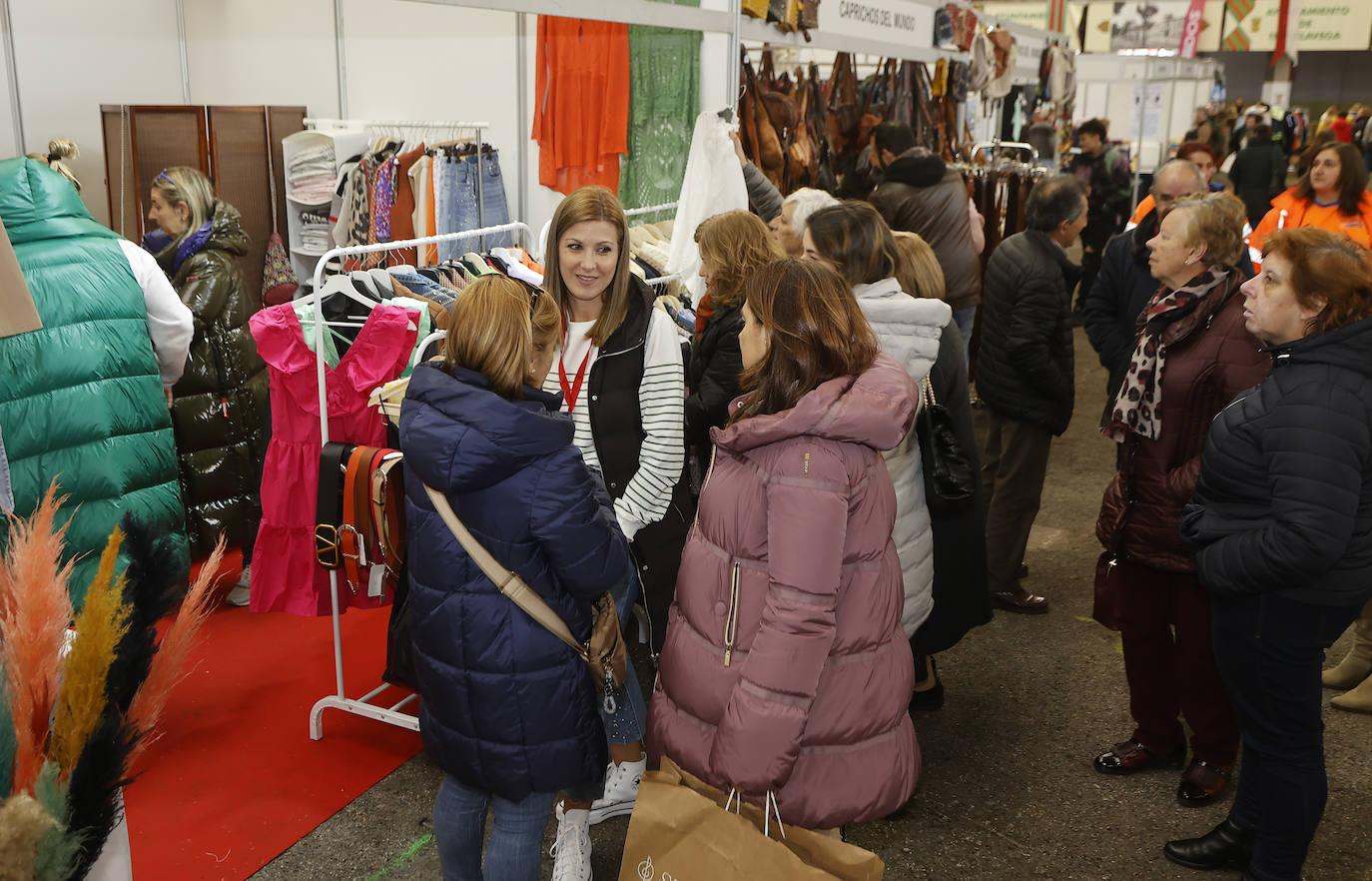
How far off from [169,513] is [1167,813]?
2.89m

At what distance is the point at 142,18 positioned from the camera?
6.41 meters

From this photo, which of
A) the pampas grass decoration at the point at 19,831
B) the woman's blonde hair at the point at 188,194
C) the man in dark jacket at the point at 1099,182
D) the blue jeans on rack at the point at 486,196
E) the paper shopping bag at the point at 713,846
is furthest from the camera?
the man in dark jacket at the point at 1099,182

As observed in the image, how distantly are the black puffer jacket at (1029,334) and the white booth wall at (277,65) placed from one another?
156 centimetres

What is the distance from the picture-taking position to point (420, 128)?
598 cm

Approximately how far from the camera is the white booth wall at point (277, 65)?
5.49 metres

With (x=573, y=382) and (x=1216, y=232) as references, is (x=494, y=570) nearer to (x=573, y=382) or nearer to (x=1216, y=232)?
(x=573, y=382)

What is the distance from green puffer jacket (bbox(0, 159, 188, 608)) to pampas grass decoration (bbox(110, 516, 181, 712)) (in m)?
2.05

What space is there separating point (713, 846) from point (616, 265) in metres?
1.46

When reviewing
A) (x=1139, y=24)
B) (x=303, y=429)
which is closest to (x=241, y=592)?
(x=303, y=429)

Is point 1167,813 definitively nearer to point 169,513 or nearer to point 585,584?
point 585,584

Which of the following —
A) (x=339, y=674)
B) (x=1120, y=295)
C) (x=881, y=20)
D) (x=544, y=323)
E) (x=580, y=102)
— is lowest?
(x=339, y=674)

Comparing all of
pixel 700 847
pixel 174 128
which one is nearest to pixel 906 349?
pixel 700 847

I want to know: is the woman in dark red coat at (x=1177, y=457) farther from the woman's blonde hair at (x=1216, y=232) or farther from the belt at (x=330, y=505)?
the belt at (x=330, y=505)

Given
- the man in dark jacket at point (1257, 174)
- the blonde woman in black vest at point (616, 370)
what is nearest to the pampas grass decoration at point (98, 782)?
the blonde woman in black vest at point (616, 370)
